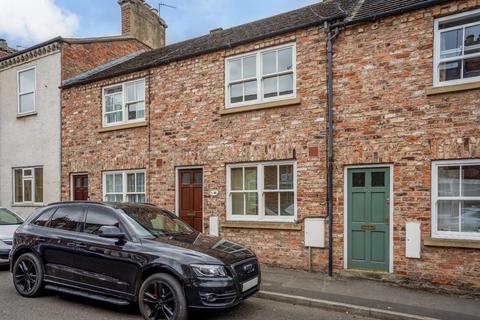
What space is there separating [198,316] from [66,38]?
11977mm

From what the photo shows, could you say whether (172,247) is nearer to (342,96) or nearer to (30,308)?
(30,308)

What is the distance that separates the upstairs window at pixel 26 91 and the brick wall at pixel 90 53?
1767 millimetres

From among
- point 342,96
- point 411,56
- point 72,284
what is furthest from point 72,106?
point 411,56

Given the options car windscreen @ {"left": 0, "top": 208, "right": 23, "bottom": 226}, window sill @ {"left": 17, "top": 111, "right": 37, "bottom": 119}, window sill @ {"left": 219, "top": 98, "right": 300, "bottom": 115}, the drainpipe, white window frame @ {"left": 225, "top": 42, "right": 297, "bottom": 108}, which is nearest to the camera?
the drainpipe

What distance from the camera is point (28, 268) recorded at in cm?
660

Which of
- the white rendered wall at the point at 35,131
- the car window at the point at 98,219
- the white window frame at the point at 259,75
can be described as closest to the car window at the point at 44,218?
the car window at the point at 98,219

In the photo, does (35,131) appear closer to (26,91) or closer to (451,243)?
(26,91)

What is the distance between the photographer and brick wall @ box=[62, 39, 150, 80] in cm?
1362

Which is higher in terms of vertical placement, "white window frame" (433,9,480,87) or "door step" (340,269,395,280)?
"white window frame" (433,9,480,87)

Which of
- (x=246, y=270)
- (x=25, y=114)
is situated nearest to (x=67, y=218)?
(x=246, y=270)

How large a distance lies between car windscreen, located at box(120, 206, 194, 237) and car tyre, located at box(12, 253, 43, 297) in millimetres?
1926

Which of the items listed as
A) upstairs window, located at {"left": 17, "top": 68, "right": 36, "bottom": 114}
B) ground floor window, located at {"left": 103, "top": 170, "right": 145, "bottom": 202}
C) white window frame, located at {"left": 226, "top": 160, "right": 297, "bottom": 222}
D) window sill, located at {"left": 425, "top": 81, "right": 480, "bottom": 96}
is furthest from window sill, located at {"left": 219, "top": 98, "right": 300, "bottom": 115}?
upstairs window, located at {"left": 17, "top": 68, "right": 36, "bottom": 114}

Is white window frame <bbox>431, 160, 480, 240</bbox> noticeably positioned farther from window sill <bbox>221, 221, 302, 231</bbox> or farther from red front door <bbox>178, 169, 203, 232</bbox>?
red front door <bbox>178, 169, 203, 232</bbox>

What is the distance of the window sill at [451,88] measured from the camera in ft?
22.3
